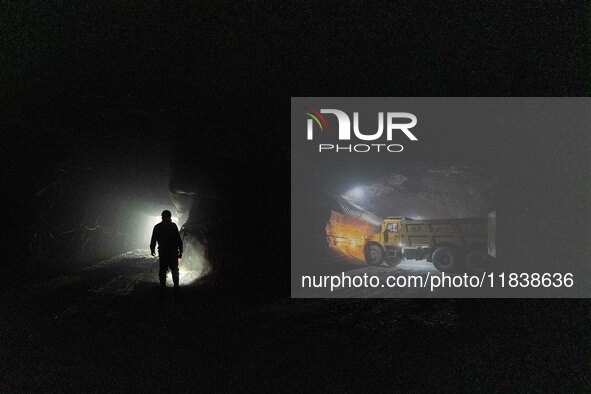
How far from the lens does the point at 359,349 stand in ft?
13.8

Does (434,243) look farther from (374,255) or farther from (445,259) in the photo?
(374,255)

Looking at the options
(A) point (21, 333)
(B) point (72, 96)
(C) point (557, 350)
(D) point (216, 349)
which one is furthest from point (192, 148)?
(C) point (557, 350)

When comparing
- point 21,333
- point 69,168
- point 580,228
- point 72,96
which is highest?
point 72,96

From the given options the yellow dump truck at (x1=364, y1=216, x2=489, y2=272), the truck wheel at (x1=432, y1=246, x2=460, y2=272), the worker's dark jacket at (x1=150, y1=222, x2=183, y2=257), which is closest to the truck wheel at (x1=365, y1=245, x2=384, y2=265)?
the yellow dump truck at (x1=364, y1=216, x2=489, y2=272)

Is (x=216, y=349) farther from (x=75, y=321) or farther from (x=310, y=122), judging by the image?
(x=310, y=122)

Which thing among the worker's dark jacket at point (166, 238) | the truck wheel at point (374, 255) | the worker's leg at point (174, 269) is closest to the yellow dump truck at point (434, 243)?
the truck wheel at point (374, 255)

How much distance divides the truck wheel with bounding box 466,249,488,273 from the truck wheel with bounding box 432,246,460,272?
1.32 ft

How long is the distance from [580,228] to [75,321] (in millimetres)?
8769

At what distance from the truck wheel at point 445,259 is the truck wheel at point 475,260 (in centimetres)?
40

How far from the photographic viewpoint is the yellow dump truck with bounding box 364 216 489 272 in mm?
8898

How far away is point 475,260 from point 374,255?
11.0 feet

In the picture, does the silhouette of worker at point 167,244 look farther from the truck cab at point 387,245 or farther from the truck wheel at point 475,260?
the truck wheel at point 475,260

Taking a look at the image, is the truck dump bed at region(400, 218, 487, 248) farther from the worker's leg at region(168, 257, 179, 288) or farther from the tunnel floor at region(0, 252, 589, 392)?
the worker's leg at region(168, 257, 179, 288)

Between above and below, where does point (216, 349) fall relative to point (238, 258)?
below
